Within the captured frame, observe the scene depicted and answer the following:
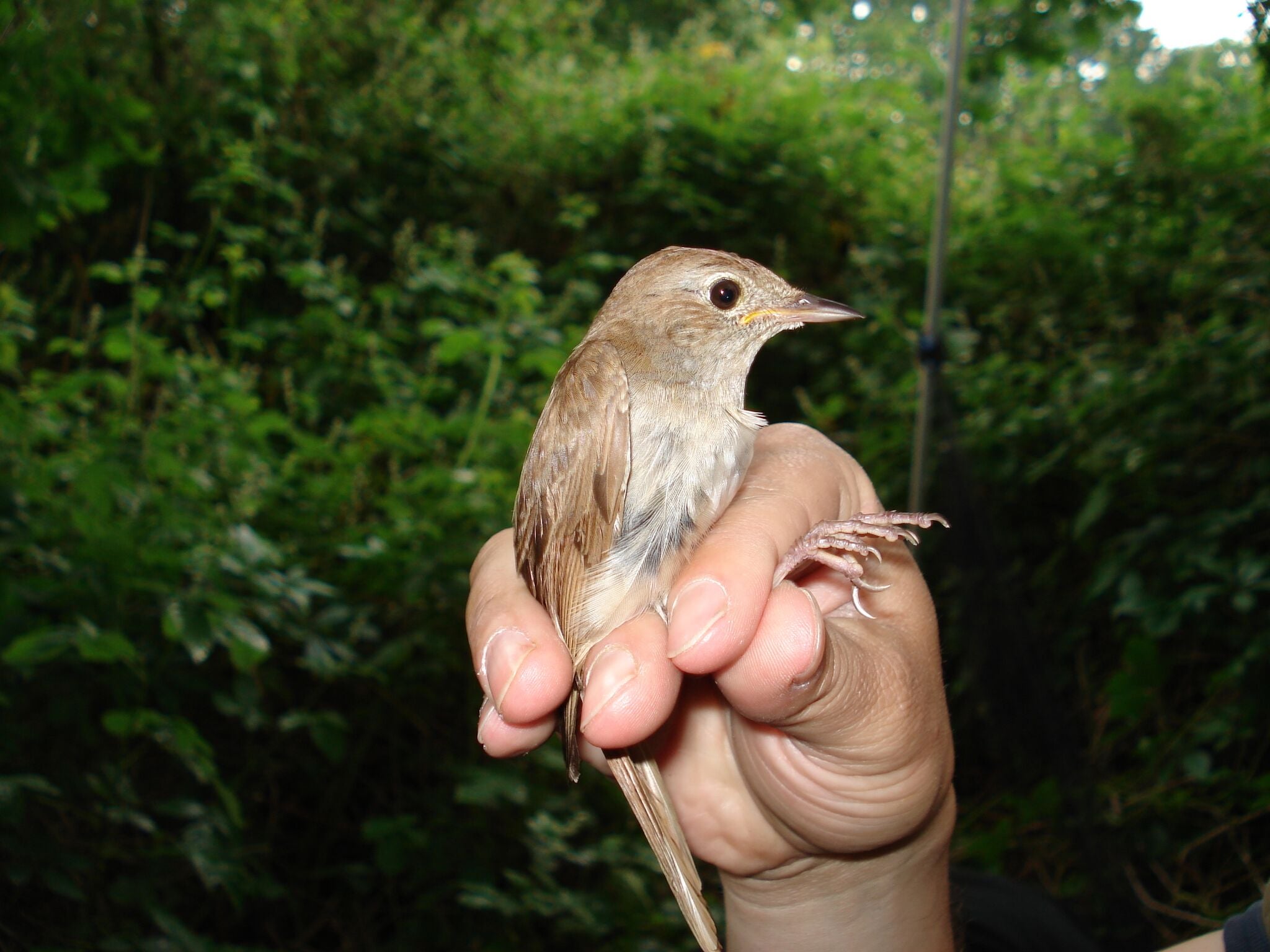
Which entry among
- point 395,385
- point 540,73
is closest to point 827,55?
point 540,73

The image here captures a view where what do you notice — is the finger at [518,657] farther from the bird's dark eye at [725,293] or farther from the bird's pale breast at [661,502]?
the bird's dark eye at [725,293]

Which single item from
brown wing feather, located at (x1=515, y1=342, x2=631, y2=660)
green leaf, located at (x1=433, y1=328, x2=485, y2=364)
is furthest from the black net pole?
brown wing feather, located at (x1=515, y1=342, x2=631, y2=660)

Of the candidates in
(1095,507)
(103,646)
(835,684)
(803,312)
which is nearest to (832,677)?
(835,684)

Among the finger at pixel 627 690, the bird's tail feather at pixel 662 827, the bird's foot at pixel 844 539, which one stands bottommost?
the bird's tail feather at pixel 662 827

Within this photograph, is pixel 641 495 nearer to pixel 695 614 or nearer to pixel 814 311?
pixel 695 614

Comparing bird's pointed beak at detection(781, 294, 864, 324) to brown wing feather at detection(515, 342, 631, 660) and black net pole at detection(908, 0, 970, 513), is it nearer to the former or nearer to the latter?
brown wing feather at detection(515, 342, 631, 660)

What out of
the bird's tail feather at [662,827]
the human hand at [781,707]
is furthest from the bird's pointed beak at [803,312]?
the bird's tail feather at [662,827]

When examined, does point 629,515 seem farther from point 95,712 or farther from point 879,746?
point 95,712
